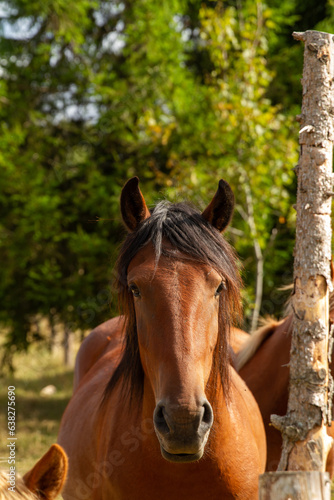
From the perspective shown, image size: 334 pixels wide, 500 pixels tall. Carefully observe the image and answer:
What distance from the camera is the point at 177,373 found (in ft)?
7.03

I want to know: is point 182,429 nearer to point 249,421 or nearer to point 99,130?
point 249,421

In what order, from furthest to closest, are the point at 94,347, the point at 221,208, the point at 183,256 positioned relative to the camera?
the point at 94,347
the point at 221,208
the point at 183,256

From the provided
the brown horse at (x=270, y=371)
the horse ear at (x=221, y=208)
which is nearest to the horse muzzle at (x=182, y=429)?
the horse ear at (x=221, y=208)

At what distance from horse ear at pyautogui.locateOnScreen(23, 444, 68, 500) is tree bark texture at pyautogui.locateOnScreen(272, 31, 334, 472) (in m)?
1.53

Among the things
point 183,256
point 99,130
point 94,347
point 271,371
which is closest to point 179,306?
point 183,256

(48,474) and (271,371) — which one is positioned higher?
(271,371)

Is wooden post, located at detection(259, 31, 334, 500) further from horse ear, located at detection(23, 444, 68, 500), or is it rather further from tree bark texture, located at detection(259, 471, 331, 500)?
horse ear, located at detection(23, 444, 68, 500)

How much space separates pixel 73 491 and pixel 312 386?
1693 millimetres

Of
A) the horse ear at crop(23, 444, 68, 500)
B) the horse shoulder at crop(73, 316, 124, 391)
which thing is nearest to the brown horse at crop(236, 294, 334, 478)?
the horse shoulder at crop(73, 316, 124, 391)

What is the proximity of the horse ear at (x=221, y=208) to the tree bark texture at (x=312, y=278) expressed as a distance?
0.45 metres

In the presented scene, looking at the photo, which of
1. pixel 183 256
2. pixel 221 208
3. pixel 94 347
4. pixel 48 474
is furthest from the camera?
pixel 94 347

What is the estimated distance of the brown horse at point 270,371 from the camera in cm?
369

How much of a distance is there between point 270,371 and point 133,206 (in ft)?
6.05

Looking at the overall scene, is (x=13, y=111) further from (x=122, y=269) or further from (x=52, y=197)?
(x=122, y=269)
